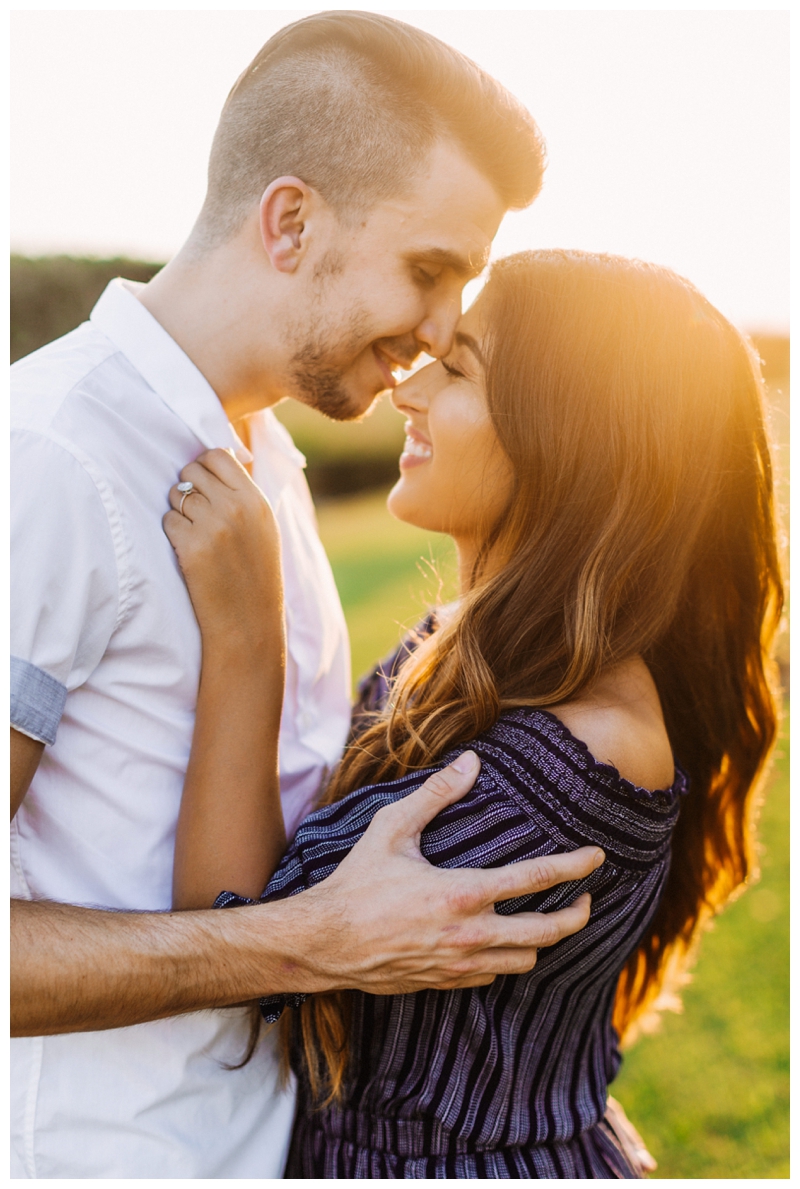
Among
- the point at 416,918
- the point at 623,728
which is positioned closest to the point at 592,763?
the point at 623,728

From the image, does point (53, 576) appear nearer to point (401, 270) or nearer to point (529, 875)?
point (529, 875)

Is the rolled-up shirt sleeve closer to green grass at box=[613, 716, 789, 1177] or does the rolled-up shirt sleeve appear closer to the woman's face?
the woman's face

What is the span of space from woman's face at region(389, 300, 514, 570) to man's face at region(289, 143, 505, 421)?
85 millimetres

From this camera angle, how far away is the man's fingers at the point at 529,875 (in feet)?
5.52

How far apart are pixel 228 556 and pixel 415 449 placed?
2.52 feet

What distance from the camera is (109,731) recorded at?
6.09ft

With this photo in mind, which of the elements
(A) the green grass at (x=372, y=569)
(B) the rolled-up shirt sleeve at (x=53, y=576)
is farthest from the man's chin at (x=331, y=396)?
(A) the green grass at (x=372, y=569)

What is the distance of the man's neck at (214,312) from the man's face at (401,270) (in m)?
0.13

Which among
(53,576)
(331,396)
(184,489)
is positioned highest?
(331,396)

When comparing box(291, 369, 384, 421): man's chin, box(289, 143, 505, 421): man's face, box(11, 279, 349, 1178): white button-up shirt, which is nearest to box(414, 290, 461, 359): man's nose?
box(289, 143, 505, 421): man's face

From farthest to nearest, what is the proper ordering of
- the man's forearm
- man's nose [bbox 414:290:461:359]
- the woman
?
1. man's nose [bbox 414:290:461:359]
2. the woman
3. the man's forearm

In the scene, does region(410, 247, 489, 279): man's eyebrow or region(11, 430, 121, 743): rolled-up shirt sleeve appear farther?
region(410, 247, 489, 279): man's eyebrow

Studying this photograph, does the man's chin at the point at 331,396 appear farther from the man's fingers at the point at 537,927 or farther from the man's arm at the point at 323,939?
the man's fingers at the point at 537,927

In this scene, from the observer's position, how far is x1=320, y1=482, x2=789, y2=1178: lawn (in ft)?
11.2
